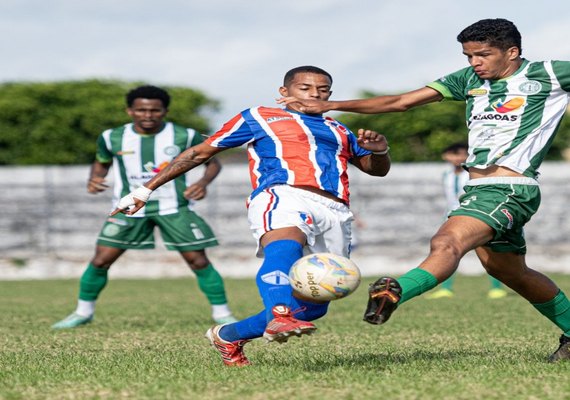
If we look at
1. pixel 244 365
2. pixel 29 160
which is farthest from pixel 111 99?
pixel 244 365

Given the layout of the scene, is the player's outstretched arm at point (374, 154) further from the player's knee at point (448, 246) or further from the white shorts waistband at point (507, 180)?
the player's knee at point (448, 246)

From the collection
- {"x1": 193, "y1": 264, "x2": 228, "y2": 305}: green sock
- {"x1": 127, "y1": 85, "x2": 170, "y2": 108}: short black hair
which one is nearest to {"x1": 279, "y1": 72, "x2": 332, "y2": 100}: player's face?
{"x1": 127, "y1": 85, "x2": 170, "y2": 108}: short black hair

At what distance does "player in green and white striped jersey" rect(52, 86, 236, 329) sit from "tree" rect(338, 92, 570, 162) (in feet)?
55.0

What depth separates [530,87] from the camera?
614 cm

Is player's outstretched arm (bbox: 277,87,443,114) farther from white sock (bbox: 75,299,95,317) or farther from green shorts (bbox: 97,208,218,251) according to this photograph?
white sock (bbox: 75,299,95,317)

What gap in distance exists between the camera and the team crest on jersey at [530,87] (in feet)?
20.1

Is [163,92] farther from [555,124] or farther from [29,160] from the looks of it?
[29,160]

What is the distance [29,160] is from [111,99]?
3.00 metres

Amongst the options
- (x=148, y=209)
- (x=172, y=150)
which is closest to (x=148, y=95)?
(x=172, y=150)

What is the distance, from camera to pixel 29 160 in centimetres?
2812

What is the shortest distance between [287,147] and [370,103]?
0.62 metres

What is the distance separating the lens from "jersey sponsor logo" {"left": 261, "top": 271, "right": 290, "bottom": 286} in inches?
228

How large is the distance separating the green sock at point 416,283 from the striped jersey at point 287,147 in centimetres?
104

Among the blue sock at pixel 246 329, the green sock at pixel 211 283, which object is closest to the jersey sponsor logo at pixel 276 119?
the blue sock at pixel 246 329
